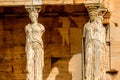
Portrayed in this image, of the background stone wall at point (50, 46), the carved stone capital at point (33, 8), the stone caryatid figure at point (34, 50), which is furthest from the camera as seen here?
the background stone wall at point (50, 46)

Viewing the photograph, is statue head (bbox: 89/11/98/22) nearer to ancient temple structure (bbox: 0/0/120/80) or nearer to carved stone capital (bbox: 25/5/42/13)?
ancient temple structure (bbox: 0/0/120/80)

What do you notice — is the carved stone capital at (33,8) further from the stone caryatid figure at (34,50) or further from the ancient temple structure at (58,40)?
the ancient temple structure at (58,40)

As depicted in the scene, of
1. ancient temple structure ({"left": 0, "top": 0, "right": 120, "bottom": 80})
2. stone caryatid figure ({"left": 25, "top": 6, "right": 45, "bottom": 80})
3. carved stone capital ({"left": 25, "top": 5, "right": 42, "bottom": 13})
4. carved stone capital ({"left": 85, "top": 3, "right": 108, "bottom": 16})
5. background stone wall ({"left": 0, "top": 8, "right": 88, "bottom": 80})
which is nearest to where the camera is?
carved stone capital ({"left": 85, "top": 3, "right": 108, "bottom": 16})

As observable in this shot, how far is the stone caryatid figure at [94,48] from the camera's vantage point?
3356 centimetres

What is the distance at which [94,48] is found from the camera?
33.6 m

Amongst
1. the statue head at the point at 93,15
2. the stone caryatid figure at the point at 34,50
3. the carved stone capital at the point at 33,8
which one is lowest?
the stone caryatid figure at the point at 34,50

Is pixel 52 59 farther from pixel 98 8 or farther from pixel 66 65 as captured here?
pixel 98 8

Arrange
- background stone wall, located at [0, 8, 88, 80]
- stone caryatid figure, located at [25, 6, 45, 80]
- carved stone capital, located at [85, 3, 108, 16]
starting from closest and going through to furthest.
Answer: carved stone capital, located at [85, 3, 108, 16] → stone caryatid figure, located at [25, 6, 45, 80] → background stone wall, located at [0, 8, 88, 80]

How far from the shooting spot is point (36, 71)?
33719mm

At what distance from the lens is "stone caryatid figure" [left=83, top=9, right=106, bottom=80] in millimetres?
33562

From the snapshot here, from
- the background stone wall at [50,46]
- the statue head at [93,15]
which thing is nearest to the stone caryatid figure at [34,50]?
the statue head at [93,15]

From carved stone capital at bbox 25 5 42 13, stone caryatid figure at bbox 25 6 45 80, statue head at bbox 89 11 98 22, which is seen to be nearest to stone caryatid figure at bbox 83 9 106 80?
statue head at bbox 89 11 98 22

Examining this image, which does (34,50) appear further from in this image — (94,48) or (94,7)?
(94,7)

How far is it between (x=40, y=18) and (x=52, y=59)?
1.36 m
